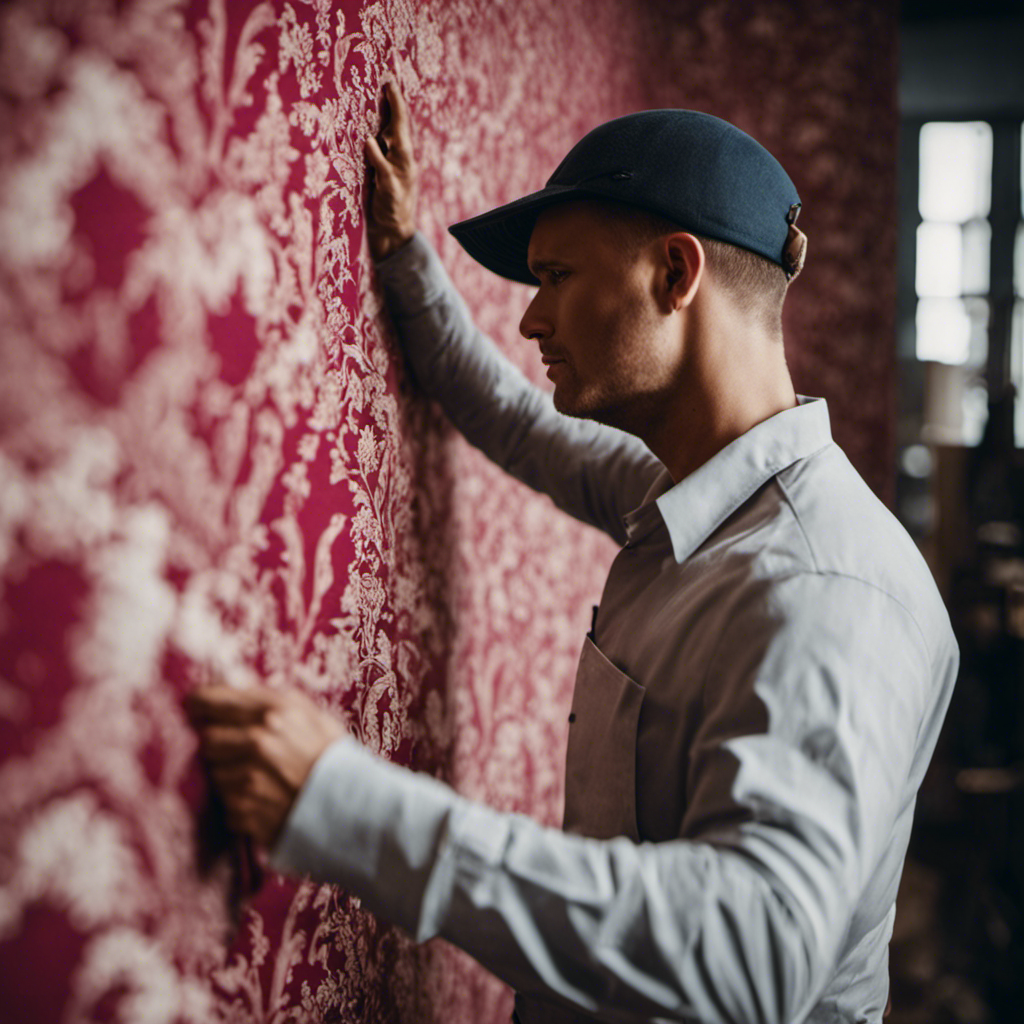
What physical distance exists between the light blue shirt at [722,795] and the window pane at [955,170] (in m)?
5.65

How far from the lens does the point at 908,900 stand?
3.74 meters

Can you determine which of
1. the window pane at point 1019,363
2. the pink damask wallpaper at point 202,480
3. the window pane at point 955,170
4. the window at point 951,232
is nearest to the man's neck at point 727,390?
the pink damask wallpaper at point 202,480

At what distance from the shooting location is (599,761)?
991 millimetres

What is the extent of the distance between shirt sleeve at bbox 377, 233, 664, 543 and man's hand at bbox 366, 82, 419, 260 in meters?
0.04

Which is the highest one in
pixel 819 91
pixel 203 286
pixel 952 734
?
pixel 819 91

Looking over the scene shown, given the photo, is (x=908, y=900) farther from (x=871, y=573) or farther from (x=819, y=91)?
(x=871, y=573)

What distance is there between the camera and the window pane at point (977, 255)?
574cm

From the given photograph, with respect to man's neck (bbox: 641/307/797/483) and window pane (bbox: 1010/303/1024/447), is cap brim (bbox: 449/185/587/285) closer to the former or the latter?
man's neck (bbox: 641/307/797/483)

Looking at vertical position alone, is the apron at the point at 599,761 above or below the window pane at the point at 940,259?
below

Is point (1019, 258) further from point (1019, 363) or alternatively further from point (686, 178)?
point (686, 178)

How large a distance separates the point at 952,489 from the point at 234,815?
4.01 metres

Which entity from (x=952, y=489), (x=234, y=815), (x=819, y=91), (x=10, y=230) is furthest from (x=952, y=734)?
(x=10, y=230)

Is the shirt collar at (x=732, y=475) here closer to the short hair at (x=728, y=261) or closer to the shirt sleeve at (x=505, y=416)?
the short hair at (x=728, y=261)

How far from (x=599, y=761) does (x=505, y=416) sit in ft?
1.83
